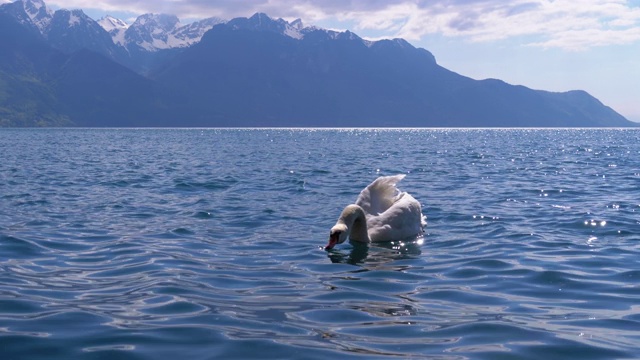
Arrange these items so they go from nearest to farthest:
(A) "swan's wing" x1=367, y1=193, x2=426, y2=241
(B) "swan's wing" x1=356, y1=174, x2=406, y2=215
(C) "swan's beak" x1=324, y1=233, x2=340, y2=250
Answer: (C) "swan's beak" x1=324, y1=233, x2=340, y2=250 < (A) "swan's wing" x1=367, y1=193, x2=426, y2=241 < (B) "swan's wing" x1=356, y1=174, x2=406, y2=215

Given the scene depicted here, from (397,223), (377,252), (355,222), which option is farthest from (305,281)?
(397,223)

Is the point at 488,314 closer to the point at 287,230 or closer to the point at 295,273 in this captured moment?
the point at 295,273

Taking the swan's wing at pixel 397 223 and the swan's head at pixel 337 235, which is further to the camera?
the swan's wing at pixel 397 223

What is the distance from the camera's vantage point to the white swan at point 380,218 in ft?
47.7

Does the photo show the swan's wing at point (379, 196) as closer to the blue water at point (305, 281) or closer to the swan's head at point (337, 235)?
the blue water at point (305, 281)

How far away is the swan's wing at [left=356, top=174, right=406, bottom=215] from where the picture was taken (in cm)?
1672

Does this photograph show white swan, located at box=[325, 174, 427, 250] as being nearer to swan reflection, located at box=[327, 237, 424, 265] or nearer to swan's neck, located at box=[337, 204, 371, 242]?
swan's neck, located at box=[337, 204, 371, 242]

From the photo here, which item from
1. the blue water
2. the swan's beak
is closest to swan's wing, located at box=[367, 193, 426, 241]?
the blue water

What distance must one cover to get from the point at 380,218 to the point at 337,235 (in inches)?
88.7

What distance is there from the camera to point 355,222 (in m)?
14.9

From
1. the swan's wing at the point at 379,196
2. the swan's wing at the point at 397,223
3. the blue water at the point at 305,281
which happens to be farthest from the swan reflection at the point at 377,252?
the swan's wing at the point at 379,196

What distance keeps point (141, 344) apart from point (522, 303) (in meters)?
5.18

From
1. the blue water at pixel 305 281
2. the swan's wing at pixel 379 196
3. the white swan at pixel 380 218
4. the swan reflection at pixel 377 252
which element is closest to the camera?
the blue water at pixel 305 281

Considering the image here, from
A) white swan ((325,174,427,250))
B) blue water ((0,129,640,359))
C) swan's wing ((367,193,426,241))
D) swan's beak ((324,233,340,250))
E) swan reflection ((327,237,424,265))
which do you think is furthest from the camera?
swan's wing ((367,193,426,241))
